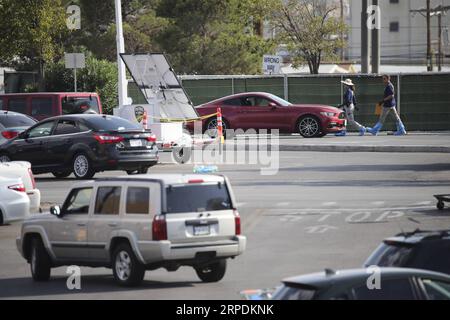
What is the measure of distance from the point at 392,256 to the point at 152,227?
162 inches

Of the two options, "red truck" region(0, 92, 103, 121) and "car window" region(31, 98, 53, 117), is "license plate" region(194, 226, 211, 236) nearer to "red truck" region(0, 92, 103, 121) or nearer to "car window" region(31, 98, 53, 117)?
"red truck" region(0, 92, 103, 121)

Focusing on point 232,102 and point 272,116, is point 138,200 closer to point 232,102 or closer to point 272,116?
point 272,116

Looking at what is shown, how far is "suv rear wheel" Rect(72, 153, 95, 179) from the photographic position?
2675cm

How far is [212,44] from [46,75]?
9719 millimetres

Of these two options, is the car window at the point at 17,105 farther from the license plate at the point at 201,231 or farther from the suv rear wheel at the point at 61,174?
the license plate at the point at 201,231

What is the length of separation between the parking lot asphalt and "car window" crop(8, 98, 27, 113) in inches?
199

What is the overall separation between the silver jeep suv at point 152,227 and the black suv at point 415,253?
3.69 metres

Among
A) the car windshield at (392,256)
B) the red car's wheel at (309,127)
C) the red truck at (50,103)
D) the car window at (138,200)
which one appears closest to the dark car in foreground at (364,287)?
the car windshield at (392,256)

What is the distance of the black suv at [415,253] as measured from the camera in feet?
35.1

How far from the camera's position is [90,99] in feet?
110

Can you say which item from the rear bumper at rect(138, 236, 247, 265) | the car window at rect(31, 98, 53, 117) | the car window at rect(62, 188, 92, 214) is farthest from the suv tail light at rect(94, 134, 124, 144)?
the rear bumper at rect(138, 236, 247, 265)

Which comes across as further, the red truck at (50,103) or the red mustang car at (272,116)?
the red mustang car at (272,116)
